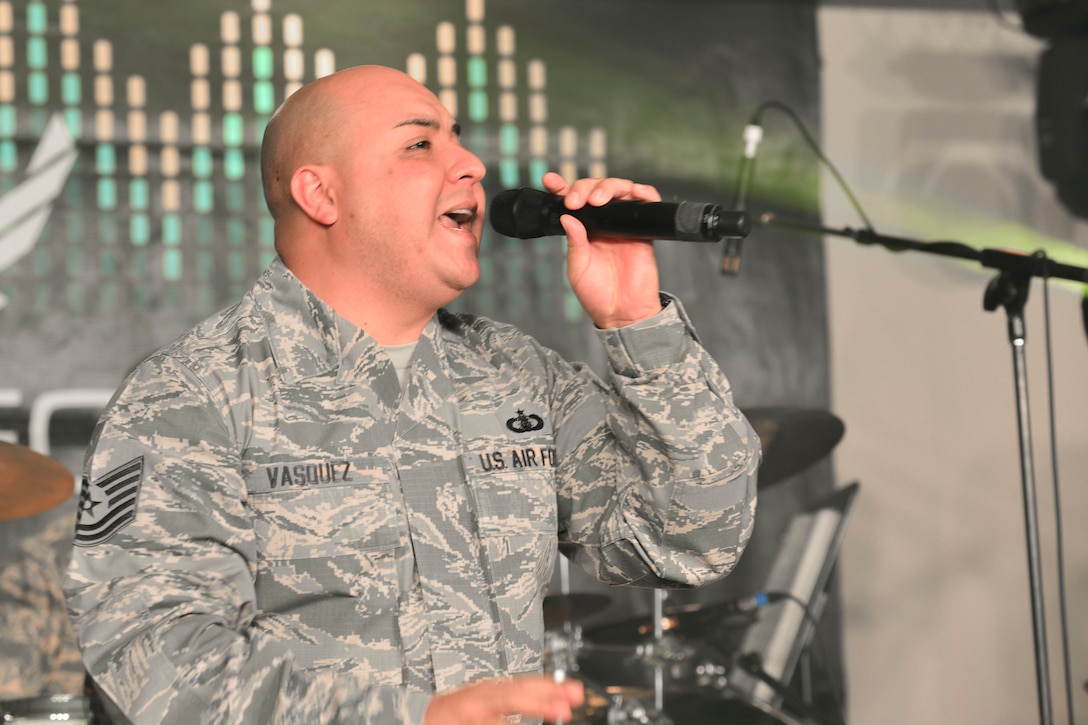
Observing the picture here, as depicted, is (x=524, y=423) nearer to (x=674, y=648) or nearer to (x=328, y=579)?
(x=328, y=579)

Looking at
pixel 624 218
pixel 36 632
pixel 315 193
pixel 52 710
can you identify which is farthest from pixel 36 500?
pixel 624 218

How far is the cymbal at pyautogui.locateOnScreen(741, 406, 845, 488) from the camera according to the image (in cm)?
254

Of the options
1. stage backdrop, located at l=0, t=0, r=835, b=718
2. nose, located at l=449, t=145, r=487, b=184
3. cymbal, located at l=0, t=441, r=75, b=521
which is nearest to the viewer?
nose, located at l=449, t=145, r=487, b=184

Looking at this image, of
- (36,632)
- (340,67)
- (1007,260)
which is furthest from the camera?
(340,67)

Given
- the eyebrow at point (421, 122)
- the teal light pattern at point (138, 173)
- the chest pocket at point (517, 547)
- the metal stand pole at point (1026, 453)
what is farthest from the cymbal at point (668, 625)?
the eyebrow at point (421, 122)

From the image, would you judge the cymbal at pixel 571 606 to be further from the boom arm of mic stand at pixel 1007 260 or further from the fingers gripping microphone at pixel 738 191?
the boom arm of mic stand at pixel 1007 260

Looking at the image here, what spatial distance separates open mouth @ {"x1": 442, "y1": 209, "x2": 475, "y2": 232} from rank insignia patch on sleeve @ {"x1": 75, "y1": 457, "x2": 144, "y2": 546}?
551 mm

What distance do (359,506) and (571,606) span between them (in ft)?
4.49

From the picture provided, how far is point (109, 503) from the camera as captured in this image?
1236 millimetres

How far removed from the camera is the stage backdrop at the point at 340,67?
2.94 m

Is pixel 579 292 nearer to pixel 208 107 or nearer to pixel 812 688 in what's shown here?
pixel 208 107

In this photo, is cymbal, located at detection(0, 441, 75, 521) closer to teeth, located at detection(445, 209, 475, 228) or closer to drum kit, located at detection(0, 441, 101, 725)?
drum kit, located at detection(0, 441, 101, 725)

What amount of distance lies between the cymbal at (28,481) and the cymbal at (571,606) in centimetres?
106

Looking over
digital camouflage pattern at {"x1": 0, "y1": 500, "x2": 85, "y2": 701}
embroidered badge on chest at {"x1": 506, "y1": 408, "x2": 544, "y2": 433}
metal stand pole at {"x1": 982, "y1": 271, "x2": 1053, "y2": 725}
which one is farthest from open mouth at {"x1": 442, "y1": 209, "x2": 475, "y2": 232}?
digital camouflage pattern at {"x1": 0, "y1": 500, "x2": 85, "y2": 701}
